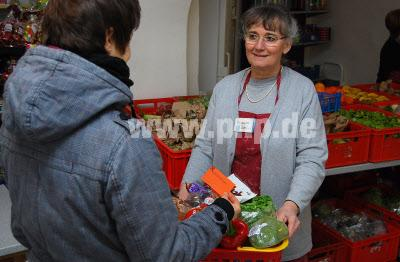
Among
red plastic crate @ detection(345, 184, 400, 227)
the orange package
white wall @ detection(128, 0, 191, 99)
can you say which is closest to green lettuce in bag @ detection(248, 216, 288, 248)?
the orange package

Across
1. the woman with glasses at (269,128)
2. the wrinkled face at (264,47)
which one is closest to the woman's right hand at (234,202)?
the woman with glasses at (269,128)

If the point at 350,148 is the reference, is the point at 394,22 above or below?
above

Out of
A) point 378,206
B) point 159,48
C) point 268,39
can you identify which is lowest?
point 378,206

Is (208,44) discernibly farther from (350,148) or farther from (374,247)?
(374,247)

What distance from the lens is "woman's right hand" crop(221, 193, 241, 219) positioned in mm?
1245

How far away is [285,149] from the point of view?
1.80 metres

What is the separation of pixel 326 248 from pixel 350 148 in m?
0.71

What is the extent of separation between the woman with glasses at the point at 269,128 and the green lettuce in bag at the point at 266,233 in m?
0.43

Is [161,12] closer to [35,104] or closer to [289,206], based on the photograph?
[289,206]

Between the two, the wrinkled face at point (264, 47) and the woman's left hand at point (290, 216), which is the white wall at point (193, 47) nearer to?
the wrinkled face at point (264, 47)

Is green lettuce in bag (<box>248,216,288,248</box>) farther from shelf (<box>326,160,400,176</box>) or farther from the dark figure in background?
the dark figure in background

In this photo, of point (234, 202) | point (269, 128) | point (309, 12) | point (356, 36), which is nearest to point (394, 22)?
point (356, 36)

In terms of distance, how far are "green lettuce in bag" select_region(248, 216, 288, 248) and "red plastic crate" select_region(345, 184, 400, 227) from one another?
210 centimetres

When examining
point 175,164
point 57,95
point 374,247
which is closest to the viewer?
point 57,95
